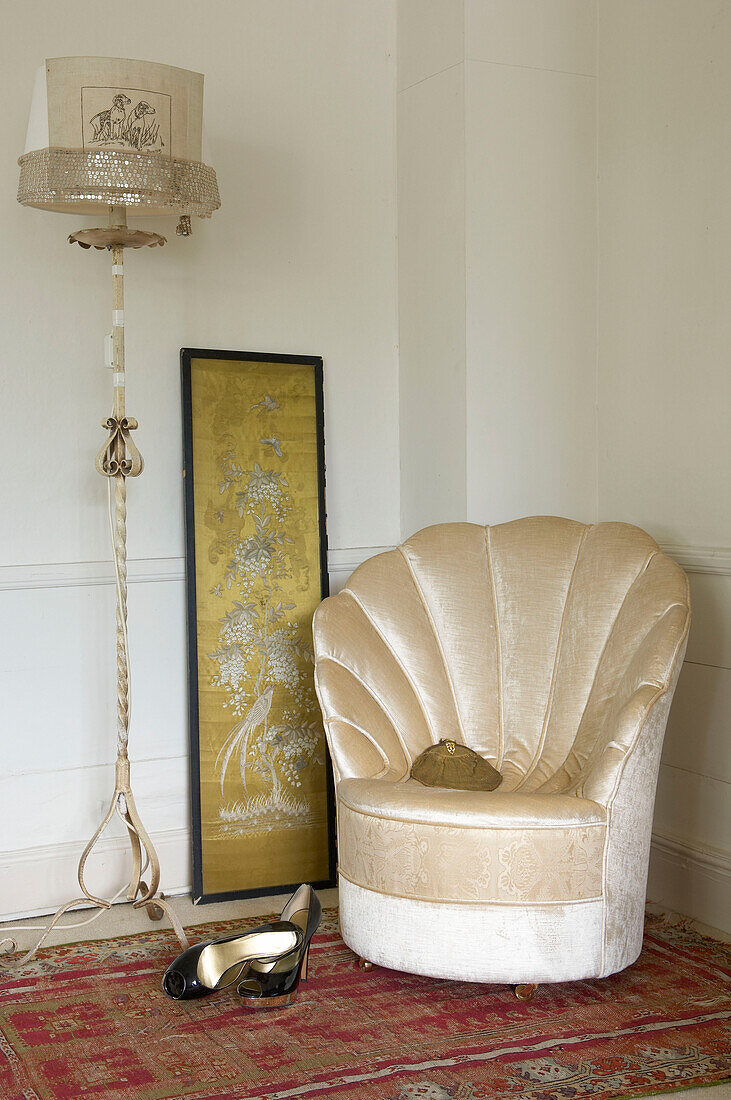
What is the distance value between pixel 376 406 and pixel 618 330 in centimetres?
80

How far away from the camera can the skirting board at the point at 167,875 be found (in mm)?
2998

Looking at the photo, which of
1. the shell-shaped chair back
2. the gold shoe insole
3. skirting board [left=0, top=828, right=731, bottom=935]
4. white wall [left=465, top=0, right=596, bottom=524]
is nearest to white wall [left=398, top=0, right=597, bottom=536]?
white wall [left=465, top=0, right=596, bottom=524]

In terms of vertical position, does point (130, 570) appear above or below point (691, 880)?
above

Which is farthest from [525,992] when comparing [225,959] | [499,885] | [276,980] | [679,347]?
[679,347]

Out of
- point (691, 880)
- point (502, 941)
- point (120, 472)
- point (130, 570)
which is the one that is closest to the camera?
point (502, 941)

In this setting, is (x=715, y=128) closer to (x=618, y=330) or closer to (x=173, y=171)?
(x=618, y=330)

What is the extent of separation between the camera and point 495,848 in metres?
2.39

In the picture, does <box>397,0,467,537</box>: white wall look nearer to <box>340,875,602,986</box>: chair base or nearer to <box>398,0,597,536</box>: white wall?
<box>398,0,597,536</box>: white wall

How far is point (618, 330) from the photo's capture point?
3387 millimetres

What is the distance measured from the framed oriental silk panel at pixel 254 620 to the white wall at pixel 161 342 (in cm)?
10

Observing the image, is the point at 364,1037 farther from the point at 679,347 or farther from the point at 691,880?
the point at 679,347

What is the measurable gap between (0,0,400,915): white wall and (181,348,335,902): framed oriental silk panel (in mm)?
98

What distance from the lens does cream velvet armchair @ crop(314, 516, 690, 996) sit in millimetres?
2406

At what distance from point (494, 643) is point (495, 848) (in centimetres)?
73
